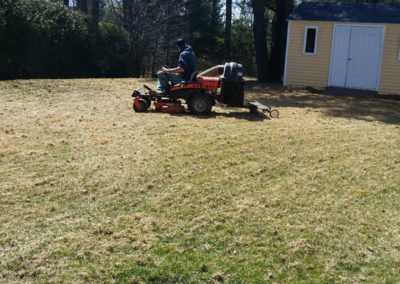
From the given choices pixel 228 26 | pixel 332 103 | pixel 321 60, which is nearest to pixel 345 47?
pixel 321 60

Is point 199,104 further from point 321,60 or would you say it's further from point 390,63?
point 390,63

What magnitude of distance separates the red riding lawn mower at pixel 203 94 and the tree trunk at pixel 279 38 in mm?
10226

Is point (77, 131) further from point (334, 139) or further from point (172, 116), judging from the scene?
point (334, 139)

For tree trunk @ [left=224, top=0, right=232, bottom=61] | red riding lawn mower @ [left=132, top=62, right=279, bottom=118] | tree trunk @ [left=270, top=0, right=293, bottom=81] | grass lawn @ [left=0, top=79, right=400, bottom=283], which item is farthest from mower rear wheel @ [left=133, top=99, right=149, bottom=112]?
tree trunk @ [left=224, top=0, right=232, bottom=61]

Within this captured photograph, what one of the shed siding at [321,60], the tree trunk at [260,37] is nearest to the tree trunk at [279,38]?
the tree trunk at [260,37]

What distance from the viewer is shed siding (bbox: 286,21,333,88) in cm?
1634

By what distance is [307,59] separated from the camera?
16766 mm

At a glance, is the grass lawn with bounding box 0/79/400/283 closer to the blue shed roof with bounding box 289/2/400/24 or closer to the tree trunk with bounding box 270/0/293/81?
the blue shed roof with bounding box 289/2/400/24

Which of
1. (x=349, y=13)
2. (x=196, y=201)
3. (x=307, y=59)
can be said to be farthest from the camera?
(x=307, y=59)

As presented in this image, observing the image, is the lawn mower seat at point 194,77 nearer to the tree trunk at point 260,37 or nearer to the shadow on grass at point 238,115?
the shadow on grass at point 238,115

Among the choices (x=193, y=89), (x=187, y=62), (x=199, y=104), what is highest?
(x=187, y=62)

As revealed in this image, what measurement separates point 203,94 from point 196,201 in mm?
4931

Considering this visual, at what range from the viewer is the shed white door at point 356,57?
1564 cm

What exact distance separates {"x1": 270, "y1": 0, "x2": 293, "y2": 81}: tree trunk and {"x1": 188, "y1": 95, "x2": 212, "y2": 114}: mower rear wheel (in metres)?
10.5
